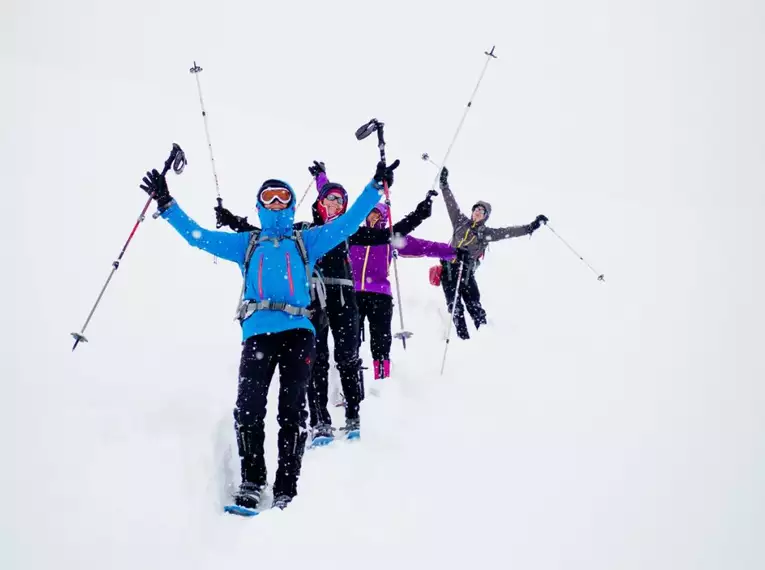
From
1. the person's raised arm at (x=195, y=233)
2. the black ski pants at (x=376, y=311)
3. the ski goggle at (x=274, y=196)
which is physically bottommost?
the black ski pants at (x=376, y=311)

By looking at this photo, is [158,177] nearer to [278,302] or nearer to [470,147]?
[278,302]

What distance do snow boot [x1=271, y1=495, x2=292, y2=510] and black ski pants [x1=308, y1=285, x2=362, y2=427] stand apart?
1.30 m

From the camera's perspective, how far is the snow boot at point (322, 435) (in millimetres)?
5062

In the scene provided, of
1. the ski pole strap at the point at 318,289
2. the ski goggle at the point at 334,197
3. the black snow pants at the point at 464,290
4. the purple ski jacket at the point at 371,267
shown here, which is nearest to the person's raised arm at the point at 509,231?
the black snow pants at the point at 464,290

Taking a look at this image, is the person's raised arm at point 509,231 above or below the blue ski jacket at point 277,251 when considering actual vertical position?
above

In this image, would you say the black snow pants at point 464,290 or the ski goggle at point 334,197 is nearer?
the ski goggle at point 334,197

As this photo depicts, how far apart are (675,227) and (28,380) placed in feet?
82.5

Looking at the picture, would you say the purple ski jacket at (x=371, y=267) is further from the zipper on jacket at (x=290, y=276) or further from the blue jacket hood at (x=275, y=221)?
the zipper on jacket at (x=290, y=276)

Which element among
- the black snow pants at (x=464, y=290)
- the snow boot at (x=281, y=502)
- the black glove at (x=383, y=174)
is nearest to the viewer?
the snow boot at (x=281, y=502)

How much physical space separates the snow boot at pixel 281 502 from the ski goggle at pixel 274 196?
229 centimetres

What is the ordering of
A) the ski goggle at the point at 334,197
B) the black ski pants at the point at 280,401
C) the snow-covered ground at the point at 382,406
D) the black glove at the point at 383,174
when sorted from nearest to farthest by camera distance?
the snow-covered ground at the point at 382,406, the black ski pants at the point at 280,401, the black glove at the point at 383,174, the ski goggle at the point at 334,197

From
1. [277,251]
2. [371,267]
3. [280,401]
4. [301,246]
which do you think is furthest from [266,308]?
[371,267]

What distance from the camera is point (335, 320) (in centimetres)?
560

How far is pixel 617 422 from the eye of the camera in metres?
6.52
